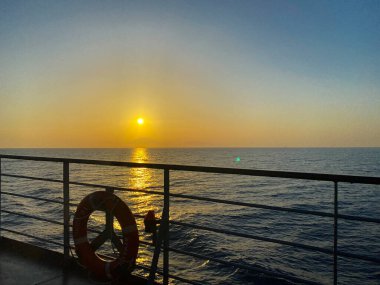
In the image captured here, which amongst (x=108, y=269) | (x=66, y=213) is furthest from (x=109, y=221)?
(x=66, y=213)

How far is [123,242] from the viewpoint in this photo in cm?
241

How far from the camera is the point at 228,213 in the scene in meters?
16.3

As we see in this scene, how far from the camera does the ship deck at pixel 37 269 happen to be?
2.57 metres

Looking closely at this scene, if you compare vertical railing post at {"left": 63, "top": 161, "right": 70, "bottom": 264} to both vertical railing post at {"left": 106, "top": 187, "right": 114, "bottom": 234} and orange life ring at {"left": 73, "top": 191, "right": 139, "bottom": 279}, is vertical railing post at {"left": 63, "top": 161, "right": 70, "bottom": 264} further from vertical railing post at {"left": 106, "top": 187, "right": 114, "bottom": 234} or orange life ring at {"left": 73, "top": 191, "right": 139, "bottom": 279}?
vertical railing post at {"left": 106, "top": 187, "right": 114, "bottom": 234}

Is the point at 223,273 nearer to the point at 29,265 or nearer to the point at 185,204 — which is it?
the point at 29,265

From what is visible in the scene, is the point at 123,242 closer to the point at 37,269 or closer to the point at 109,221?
the point at 109,221

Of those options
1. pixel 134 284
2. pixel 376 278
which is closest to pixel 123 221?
pixel 134 284

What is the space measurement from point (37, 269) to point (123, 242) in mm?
967

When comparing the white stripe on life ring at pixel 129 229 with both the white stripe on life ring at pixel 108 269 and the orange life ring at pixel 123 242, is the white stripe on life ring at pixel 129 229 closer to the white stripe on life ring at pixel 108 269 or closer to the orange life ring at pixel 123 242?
the orange life ring at pixel 123 242

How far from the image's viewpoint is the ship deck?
257 cm

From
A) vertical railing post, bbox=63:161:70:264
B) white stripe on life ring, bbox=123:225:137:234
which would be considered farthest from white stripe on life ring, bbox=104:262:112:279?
vertical railing post, bbox=63:161:70:264

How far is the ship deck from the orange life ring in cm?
20

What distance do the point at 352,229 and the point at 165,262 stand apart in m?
13.3

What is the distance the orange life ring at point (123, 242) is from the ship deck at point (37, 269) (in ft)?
0.65
